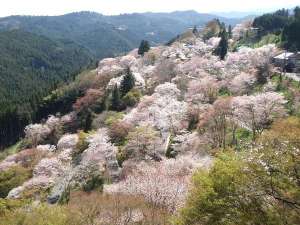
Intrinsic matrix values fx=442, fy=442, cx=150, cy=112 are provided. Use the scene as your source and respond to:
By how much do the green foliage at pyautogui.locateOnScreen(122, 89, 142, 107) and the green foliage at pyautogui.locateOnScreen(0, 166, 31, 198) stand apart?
888 inches

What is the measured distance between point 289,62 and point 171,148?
28849 millimetres

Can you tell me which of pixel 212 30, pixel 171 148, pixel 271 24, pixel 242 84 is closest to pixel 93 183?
pixel 171 148

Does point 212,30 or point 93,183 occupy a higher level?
point 212,30

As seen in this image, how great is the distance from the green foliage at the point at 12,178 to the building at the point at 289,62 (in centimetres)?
3978

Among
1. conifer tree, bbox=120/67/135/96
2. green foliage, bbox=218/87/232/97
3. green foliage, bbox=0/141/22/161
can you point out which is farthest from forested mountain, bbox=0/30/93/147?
green foliage, bbox=218/87/232/97

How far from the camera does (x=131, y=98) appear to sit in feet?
223

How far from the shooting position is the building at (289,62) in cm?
6600

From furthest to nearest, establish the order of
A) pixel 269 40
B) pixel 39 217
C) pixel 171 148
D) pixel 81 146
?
pixel 269 40, pixel 81 146, pixel 171 148, pixel 39 217

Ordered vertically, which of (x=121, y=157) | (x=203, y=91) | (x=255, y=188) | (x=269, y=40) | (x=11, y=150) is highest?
(x=255, y=188)

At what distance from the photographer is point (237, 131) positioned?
48219mm

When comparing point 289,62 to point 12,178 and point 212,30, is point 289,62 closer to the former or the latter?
point 212,30

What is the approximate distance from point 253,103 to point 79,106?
3541cm

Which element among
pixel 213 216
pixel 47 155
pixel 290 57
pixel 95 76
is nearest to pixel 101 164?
pixel 47 155

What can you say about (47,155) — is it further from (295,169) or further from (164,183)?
(295,169)
